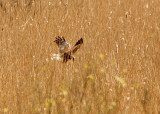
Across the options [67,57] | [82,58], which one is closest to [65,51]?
[67,57]

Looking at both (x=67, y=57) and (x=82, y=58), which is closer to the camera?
(x=67, y=57)

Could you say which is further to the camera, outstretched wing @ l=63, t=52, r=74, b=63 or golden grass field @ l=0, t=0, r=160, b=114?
outstretched wing @ l=63, t=52, r=74, b=63

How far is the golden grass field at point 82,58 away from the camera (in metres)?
2.29

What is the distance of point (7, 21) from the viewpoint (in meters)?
4.25

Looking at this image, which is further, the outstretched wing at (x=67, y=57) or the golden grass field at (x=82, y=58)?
the outstretched wing at (x=67, y=57)

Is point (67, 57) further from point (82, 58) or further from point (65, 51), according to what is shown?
point (82, 58)

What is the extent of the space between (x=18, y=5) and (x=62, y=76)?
2314 millimetres

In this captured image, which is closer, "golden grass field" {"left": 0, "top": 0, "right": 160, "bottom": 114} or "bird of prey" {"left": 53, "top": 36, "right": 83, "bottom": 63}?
"golden grass field" {"left": 0, "top": 0, "right": 160, "bottom": 114}

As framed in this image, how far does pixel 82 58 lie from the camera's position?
3033mm

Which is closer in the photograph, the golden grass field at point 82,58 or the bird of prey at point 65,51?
the golden grass field at point 82,58

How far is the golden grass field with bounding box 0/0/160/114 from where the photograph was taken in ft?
7.50

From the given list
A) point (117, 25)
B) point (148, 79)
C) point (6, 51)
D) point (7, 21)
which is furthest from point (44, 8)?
point (148, 79)

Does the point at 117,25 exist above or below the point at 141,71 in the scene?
above

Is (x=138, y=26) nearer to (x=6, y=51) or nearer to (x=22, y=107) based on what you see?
(x=6, y=51)
